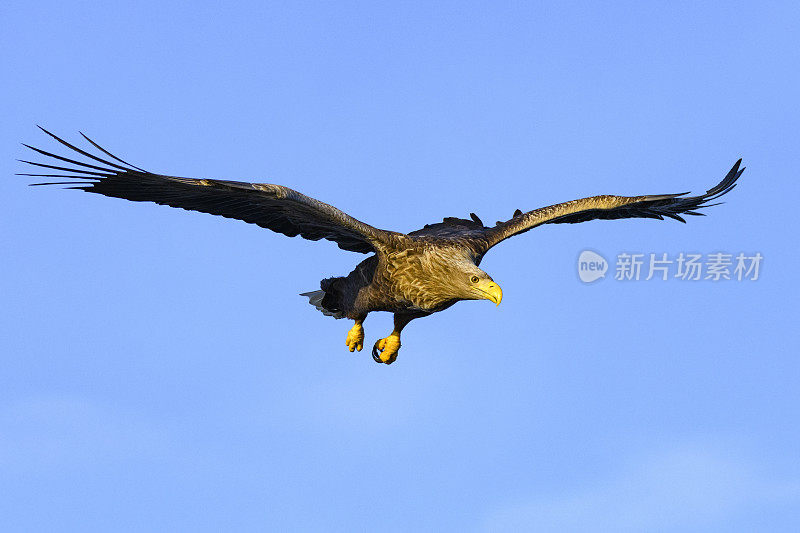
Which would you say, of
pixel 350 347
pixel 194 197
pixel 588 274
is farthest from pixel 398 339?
pixel 194 197

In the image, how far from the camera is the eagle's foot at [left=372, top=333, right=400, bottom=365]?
1259 cm

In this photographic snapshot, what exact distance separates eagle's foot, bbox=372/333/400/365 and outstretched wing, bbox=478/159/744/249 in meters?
1.65

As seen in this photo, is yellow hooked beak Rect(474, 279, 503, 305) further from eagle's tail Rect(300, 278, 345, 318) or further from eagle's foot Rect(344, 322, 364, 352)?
eagle's tail Rect(300, 278, 345, 318)

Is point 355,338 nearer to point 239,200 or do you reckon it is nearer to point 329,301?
point 329,301

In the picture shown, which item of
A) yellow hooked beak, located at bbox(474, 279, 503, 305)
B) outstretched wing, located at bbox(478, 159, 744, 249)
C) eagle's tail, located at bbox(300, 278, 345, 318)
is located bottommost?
yellow hooked beak, located at bbox(474, 279, 503, 305)

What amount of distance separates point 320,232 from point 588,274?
3.19m

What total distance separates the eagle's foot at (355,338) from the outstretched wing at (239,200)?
0.98 meters

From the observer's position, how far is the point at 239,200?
35.2ft

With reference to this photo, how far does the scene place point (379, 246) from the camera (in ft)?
37.6

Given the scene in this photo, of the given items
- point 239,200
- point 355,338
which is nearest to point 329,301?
point 355,338

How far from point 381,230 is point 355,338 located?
1.61m

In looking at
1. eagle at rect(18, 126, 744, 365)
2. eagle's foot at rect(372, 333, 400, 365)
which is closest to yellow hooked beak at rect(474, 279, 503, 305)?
eagle at rect(18, 126, 744, 365)

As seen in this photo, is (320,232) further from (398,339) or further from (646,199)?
(646,199)

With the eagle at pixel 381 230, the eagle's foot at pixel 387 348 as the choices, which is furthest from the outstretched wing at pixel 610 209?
the eagle's foot at pixel 387 348
